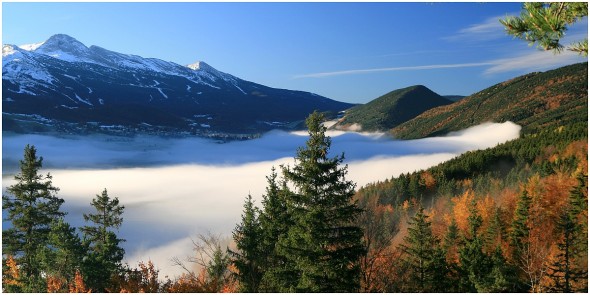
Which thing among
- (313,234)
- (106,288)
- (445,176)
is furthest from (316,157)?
(445,176)

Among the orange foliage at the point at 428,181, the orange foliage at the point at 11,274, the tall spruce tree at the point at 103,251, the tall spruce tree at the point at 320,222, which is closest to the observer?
the tall spruce tree at the point at 320,222

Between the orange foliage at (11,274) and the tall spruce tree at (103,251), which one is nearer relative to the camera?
the orange foliage at (11,274)

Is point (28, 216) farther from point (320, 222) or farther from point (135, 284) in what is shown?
point (320, 222)

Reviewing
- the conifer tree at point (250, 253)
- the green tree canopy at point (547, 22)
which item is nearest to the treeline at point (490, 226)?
the conifer tree at point (250, 253)

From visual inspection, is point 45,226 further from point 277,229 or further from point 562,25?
point 562,25

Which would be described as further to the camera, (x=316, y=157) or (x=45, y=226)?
(x=45, y=226)

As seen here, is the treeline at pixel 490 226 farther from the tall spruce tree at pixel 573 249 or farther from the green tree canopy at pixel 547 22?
the green tree canopy at pixel 547 22
